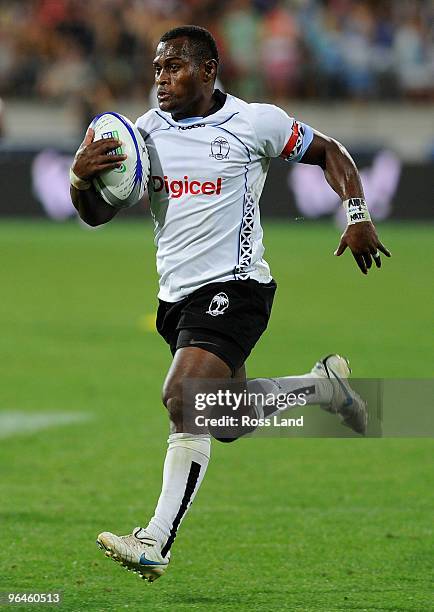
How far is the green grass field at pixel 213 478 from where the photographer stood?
5062 millimetres

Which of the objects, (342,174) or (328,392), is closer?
(342,174)

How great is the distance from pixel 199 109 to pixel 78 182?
24.4 inches

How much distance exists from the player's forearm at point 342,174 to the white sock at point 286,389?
3.02ft

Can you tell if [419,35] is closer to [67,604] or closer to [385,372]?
[385,372]

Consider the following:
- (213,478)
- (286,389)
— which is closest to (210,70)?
(286,389)

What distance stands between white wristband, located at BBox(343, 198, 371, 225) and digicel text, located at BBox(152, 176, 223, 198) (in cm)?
53

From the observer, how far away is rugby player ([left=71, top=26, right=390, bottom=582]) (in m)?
5.05

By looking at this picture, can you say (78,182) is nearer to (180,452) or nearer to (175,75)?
(175,75)

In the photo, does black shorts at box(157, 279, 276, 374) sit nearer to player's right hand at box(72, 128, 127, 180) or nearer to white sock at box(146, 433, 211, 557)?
white sock at box(146, 433, 211, 557)

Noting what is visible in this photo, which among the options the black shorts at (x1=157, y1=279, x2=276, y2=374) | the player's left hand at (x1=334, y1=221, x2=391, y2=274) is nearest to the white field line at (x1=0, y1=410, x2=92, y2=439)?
the black shorts at (x1=157, y1=279, x2=276, y2=374)

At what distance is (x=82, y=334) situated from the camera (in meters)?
11.8

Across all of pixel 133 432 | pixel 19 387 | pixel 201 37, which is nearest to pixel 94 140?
pixel 201 37

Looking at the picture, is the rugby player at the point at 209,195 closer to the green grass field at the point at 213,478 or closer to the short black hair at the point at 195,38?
the short black hair at the point at 195,38

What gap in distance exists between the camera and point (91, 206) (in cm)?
515
